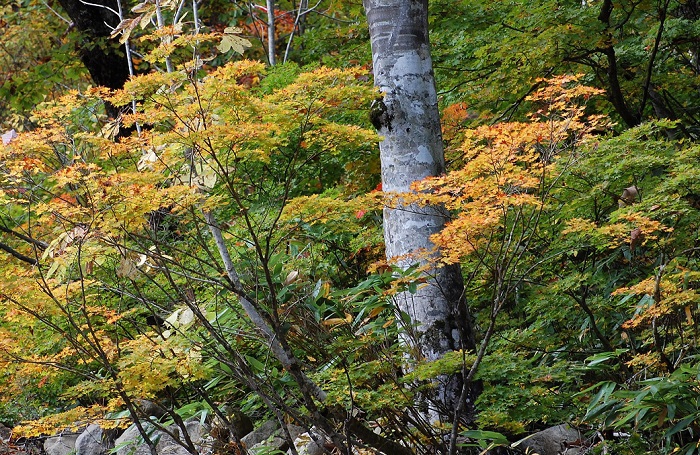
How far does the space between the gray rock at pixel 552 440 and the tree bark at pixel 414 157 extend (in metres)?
0.72

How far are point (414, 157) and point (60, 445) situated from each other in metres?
3.66

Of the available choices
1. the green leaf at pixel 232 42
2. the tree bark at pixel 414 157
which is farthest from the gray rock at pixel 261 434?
the green leaf at pixel 232 42

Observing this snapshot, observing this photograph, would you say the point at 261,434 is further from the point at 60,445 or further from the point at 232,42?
the point at 232,42

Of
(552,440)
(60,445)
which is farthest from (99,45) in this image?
(552,440)

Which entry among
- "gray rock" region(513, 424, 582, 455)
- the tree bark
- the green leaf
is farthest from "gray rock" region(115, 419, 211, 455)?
the green leaf

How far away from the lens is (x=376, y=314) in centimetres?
363

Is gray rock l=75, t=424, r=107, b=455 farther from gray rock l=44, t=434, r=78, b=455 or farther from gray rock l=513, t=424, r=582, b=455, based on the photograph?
gray rock l=513, t=424, r=582, b=455

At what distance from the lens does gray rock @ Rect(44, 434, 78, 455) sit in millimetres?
5621

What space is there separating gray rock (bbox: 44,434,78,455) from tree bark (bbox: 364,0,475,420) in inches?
127

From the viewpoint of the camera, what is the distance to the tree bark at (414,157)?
3643mm

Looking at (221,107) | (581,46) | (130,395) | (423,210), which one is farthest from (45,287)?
(581,46)

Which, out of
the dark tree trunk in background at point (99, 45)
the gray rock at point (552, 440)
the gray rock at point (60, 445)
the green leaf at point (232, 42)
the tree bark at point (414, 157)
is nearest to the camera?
the green leaf at point (232, 42)

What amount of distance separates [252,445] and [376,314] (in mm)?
1586

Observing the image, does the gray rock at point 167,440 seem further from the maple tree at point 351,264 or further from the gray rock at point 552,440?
the gray rock at point 552,440
